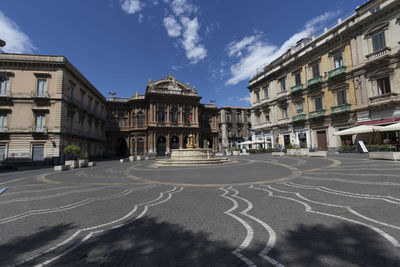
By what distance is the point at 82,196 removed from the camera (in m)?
5.42

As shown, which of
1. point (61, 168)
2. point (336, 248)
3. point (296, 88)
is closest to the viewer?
point (336, 248)

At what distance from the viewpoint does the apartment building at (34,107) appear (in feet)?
67.7

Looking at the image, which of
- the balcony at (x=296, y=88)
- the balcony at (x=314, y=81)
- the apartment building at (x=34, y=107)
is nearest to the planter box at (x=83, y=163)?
the apartment building at (x=34, y=107)

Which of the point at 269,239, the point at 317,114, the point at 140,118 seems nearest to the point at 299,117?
the point at 317,114

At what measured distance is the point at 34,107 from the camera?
21.3 metres

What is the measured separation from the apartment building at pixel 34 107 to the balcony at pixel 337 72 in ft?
110

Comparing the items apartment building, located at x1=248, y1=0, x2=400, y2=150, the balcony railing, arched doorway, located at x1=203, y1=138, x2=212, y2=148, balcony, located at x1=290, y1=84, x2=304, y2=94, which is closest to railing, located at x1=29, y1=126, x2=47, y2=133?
arched doorway, located at x1=203, y1=138, x2=212, y2=148

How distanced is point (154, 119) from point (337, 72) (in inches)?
1174

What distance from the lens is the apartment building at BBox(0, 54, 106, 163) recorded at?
20.6 m

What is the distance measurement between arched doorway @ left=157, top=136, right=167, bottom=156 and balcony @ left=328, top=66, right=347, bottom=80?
2946 centimetres

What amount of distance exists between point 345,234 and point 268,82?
104 feet

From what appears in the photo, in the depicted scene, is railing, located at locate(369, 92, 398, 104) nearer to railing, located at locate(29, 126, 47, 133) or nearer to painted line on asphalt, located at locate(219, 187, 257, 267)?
painted line on asphalt, located at locate(219, 187, 257, 267)

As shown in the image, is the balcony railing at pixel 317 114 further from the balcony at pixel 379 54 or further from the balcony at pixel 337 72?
the balcony at pixel 379 54

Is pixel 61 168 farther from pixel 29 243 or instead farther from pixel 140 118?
pixel 140 118
